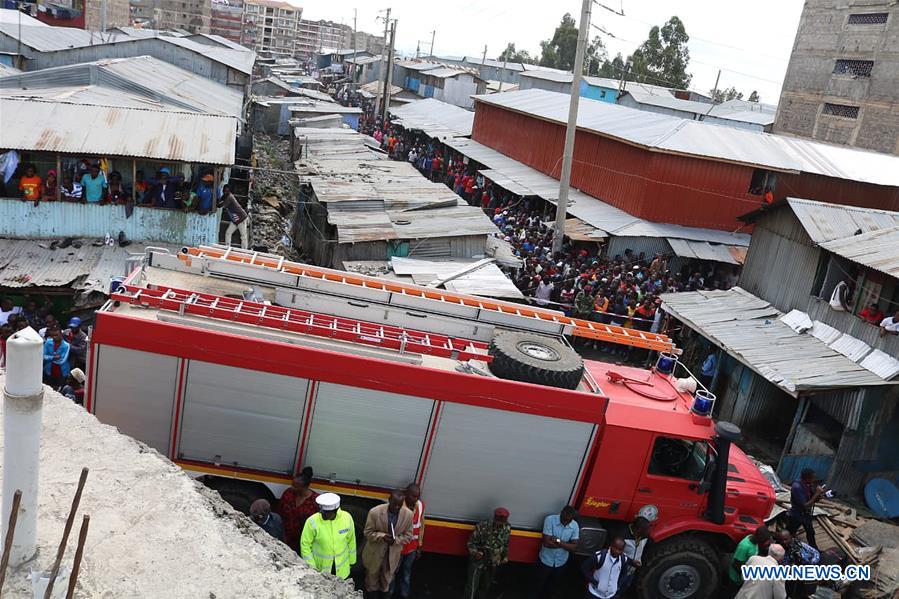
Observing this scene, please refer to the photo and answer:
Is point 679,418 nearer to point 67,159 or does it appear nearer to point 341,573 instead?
point 341,573

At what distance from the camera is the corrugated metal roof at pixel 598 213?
22.9 metres

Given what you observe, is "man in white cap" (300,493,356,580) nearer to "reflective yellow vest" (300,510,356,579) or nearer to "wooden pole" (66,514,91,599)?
"reflective yellow vest" (300,510,356,579)

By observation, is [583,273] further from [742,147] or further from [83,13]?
[83,13]

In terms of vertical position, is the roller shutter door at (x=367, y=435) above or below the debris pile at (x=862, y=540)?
above

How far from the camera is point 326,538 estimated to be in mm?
6215

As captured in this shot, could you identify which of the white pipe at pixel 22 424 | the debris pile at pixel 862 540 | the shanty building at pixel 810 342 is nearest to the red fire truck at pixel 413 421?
the debris pile at pixel 862 540

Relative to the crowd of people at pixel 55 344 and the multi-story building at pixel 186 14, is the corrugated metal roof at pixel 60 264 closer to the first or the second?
the crowd of people at pixel 55 344

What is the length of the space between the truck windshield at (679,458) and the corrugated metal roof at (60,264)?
934 centimetres

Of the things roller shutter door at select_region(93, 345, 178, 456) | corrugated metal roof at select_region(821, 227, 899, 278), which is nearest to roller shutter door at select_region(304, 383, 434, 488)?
roller shutter door at select_region(93, 345, 178, 456)

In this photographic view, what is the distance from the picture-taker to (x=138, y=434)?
286 inches

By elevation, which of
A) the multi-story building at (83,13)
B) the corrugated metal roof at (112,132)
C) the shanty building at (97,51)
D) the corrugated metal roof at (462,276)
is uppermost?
the multi-story building at (83,13)

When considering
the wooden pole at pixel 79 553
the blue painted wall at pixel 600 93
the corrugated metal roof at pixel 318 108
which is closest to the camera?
the wooden pole at pixel 79 553

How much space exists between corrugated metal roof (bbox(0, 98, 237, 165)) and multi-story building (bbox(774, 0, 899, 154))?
40465mm

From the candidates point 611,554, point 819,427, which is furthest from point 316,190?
point 611,554
